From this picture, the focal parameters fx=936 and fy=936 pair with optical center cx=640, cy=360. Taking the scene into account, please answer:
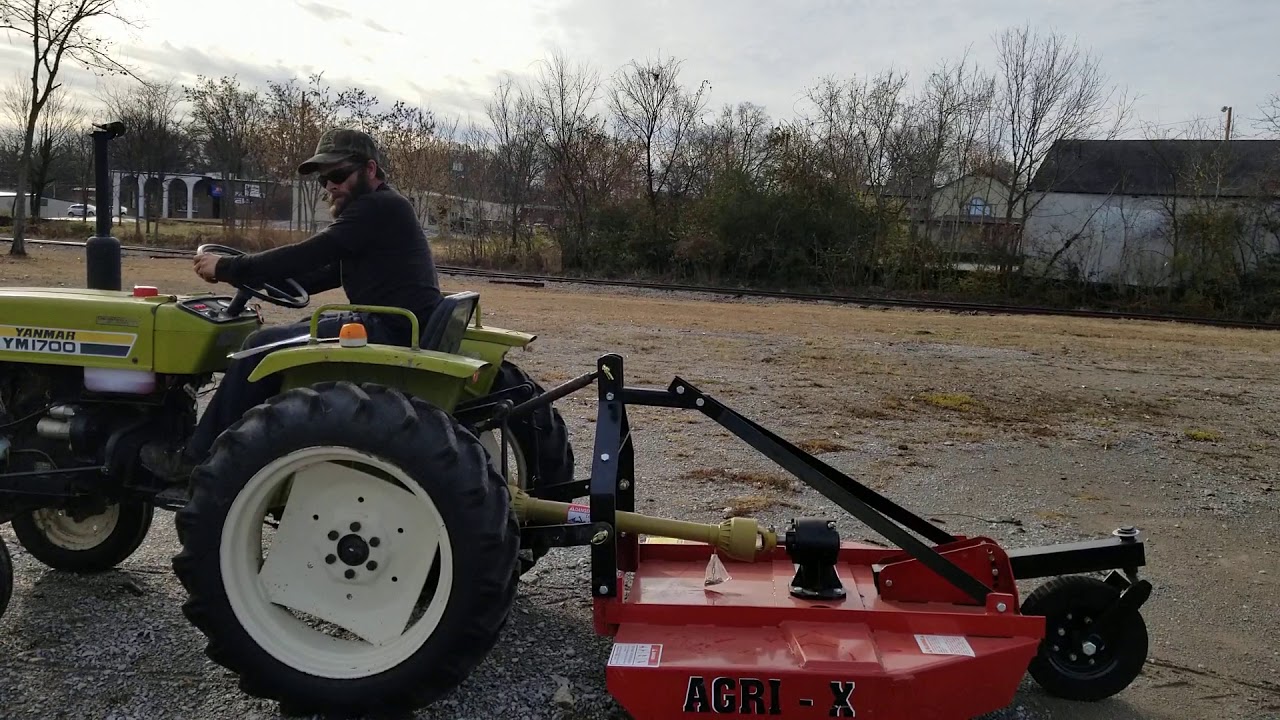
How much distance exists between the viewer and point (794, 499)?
5324 mm

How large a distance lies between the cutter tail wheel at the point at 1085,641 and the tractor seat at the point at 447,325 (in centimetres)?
217

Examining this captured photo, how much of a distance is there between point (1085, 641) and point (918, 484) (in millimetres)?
2664

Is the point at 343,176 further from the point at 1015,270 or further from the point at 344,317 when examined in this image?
the point at 1015,270

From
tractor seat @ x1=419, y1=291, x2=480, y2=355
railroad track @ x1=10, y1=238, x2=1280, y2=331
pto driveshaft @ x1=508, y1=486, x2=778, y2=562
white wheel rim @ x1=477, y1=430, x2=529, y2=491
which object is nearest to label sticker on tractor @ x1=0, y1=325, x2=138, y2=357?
tractor seat @ x1=419, y1=291, x2=480, y2=355

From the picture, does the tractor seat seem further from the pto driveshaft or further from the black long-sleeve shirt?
the pto driveshaft

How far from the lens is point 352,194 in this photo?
143 inches

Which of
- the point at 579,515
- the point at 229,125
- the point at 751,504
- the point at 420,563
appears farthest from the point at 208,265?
the point at 229,125

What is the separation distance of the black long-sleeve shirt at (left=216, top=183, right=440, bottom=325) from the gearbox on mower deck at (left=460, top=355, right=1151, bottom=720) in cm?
60

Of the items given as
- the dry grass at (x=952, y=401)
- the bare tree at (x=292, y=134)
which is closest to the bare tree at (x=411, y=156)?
the bare tree at (x=292, y=134)

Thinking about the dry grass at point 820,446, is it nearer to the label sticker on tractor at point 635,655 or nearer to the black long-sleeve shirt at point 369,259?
the black long-sleeve shirt at point 369,259

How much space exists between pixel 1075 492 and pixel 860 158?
22914 millimetres

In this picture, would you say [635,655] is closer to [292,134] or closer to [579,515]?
[579,515]

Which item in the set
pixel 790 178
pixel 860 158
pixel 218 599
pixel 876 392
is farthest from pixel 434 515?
pixel 860 158

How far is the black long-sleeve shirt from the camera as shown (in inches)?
130
